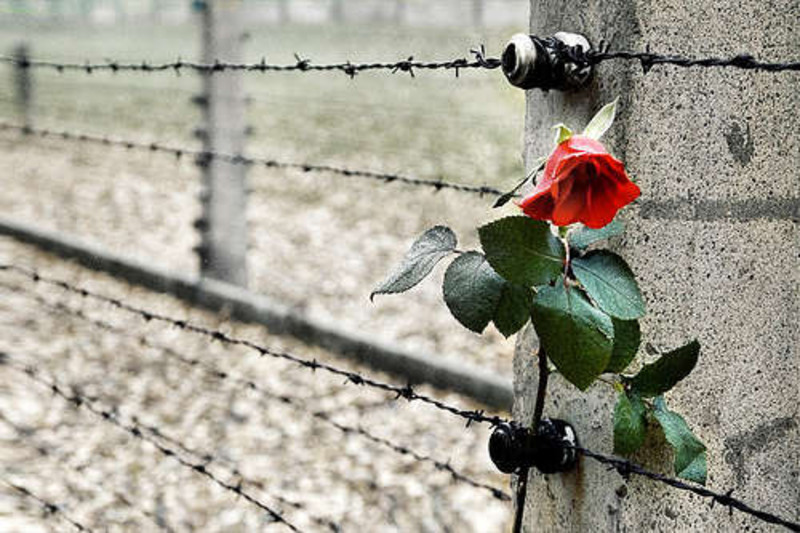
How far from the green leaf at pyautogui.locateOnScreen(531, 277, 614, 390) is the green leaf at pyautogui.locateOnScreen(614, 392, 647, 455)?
102 mm

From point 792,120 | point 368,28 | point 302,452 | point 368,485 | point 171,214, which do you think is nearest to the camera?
point 792,120

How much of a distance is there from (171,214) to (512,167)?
2.83m

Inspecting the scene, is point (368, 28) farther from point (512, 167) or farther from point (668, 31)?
point (668, 31)

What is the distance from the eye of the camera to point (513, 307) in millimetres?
1020

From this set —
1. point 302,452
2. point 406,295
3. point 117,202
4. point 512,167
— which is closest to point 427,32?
point 512,167

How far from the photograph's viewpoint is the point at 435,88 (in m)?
11.5

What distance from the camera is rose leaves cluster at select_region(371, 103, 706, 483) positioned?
0.89m

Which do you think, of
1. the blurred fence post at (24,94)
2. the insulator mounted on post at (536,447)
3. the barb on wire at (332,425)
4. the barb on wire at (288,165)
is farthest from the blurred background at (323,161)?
the insulator mounted on post at (536,447)

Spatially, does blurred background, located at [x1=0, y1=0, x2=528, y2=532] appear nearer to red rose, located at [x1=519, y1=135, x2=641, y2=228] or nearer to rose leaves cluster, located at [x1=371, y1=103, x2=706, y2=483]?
rose leaves cluster, located at [x1=371, y1=103, x2=706, y2=483]

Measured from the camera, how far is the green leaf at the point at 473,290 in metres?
1.03

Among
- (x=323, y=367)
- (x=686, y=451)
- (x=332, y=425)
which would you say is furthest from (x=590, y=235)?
(x=332, y=425)

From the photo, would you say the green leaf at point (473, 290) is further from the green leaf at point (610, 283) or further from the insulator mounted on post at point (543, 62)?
the insulator mounted on post at point (543, 62)

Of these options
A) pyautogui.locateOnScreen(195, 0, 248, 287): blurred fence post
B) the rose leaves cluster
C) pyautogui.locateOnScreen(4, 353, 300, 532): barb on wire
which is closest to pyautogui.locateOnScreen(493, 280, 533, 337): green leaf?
the rose leaves cluster

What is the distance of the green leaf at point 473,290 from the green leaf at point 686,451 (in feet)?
0.78
